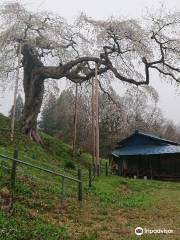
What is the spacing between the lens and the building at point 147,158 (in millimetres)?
35406

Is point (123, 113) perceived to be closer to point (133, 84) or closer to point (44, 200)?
point (133, 84)

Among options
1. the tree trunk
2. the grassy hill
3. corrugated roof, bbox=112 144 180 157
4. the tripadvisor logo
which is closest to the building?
corrugated roof, bbox=112 144 180 157

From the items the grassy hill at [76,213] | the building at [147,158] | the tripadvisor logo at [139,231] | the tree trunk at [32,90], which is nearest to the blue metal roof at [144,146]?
the building at [147,158]

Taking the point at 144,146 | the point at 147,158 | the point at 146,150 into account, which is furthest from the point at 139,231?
the point at 144,146

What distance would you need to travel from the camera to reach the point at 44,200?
14.1 meters

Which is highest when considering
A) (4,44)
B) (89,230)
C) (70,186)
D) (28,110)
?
(4,44)

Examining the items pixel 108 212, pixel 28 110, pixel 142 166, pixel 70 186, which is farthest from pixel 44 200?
pixel 142 166

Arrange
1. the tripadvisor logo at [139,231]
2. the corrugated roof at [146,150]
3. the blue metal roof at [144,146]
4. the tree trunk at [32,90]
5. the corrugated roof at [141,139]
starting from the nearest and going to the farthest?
1. the tripadvisor logo at [139,231]
2. the tree trunk at [32,90]
3. the corrugated roof at [146,150]
4. the blue metal roof at [144,146]
5. the corrugated roof at [141,139]

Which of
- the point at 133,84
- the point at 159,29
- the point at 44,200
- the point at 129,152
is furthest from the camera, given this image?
the point at 129,152

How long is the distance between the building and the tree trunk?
8.68 meters

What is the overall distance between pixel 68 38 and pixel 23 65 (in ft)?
16.1

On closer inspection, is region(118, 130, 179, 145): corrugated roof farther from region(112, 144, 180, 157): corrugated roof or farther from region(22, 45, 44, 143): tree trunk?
region(22, 45, 44, 143): tree trunk

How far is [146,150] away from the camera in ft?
121

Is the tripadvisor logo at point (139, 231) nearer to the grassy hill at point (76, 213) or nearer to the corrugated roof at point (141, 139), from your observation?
the grassy hill at point (76, 213)
